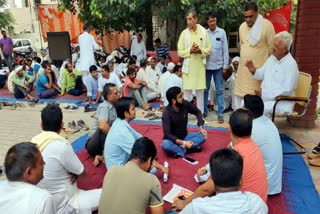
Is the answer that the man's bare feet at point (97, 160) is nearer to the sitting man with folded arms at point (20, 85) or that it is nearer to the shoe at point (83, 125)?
the shoe at point (83, 125)

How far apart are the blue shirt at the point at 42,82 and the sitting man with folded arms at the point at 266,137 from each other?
6.33 meters

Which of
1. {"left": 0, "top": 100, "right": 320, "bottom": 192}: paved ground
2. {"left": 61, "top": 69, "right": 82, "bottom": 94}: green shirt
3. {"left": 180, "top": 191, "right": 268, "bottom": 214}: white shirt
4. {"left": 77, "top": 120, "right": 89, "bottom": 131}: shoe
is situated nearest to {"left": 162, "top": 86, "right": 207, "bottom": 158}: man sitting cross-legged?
{"left": 0, "top": 100, "right": 320, "bottom": 192}: paved ground

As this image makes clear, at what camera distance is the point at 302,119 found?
5.01 meters

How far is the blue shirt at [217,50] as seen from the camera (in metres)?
5.34

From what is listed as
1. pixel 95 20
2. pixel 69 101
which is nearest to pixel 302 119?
pixel 69 101

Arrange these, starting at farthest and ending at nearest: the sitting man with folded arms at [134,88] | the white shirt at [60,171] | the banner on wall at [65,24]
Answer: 1. the banner on wall at [65,24]
2. the sitting man with folded arms at [134,88]
3. the white shirt at [60,171]

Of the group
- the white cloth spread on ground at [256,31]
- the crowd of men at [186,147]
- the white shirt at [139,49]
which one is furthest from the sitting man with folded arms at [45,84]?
the white cloth spread on ground at [256,31]

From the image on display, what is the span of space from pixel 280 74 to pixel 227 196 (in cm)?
284

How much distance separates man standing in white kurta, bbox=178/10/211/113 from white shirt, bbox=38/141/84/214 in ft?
10.2

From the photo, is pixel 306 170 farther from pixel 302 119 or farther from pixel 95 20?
pixel 95 20

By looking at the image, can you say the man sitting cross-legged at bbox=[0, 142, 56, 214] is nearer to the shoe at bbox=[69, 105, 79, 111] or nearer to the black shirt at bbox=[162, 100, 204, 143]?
the black shirt at bbox=[162, 100, 204, 143]

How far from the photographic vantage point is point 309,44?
4754 mm

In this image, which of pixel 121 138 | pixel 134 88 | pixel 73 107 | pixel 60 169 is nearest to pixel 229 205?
pixel 60 169

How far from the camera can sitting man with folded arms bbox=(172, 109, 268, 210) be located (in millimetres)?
2361
